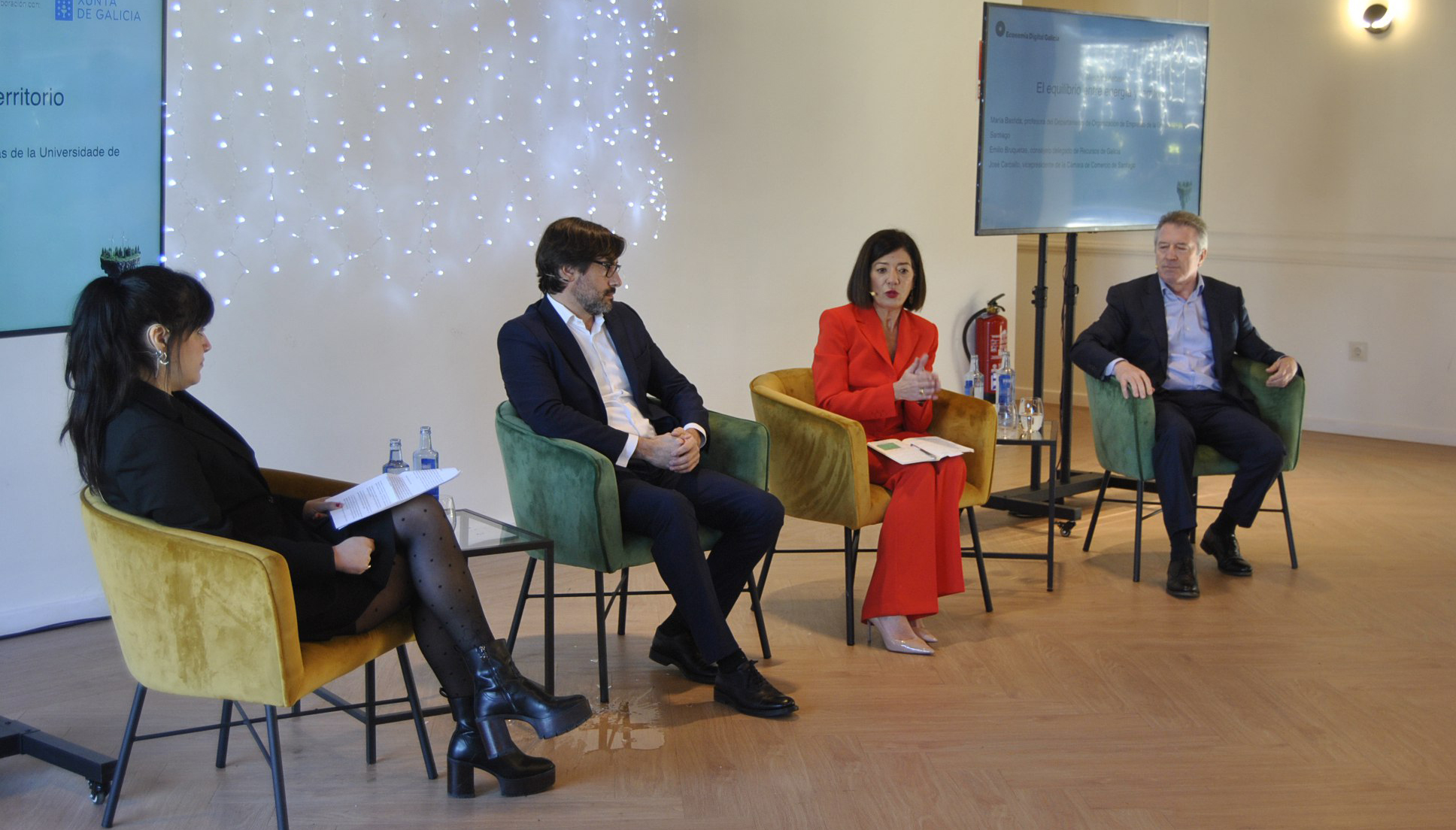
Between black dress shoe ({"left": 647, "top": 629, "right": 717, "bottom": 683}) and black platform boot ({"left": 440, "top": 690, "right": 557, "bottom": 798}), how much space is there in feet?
2.49

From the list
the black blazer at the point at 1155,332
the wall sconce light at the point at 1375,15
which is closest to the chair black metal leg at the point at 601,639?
the black blazer at the point at 1155,332

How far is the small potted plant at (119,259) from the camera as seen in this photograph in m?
2.70

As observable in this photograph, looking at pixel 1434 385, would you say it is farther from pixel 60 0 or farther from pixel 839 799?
pixel 60 0

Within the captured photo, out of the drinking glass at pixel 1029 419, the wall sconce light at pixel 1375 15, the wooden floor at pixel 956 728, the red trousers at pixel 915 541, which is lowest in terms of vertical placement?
the wooden floor at pixel 956 728

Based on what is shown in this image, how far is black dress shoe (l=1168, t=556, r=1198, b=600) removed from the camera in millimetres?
4254

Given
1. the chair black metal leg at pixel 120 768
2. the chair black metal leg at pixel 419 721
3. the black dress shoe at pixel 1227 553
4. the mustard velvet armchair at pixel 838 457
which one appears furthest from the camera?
the black dress shoe at pixel 1227 553

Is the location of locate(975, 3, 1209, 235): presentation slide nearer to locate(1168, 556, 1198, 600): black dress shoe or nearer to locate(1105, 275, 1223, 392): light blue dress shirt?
locate(1105, 275, 1223, 392): light blue dress shirt

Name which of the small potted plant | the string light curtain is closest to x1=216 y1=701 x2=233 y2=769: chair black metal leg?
the small potted plant

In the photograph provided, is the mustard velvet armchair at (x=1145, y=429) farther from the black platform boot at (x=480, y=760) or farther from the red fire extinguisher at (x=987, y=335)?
the black platform boot at (x=480, y=760)

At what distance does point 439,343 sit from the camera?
458 cm

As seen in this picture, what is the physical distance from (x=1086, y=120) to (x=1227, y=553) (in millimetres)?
1809

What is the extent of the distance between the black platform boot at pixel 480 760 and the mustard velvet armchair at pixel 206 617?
33 cm

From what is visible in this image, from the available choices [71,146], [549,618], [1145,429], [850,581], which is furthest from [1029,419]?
[71,146]

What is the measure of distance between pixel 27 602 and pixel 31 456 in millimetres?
443
